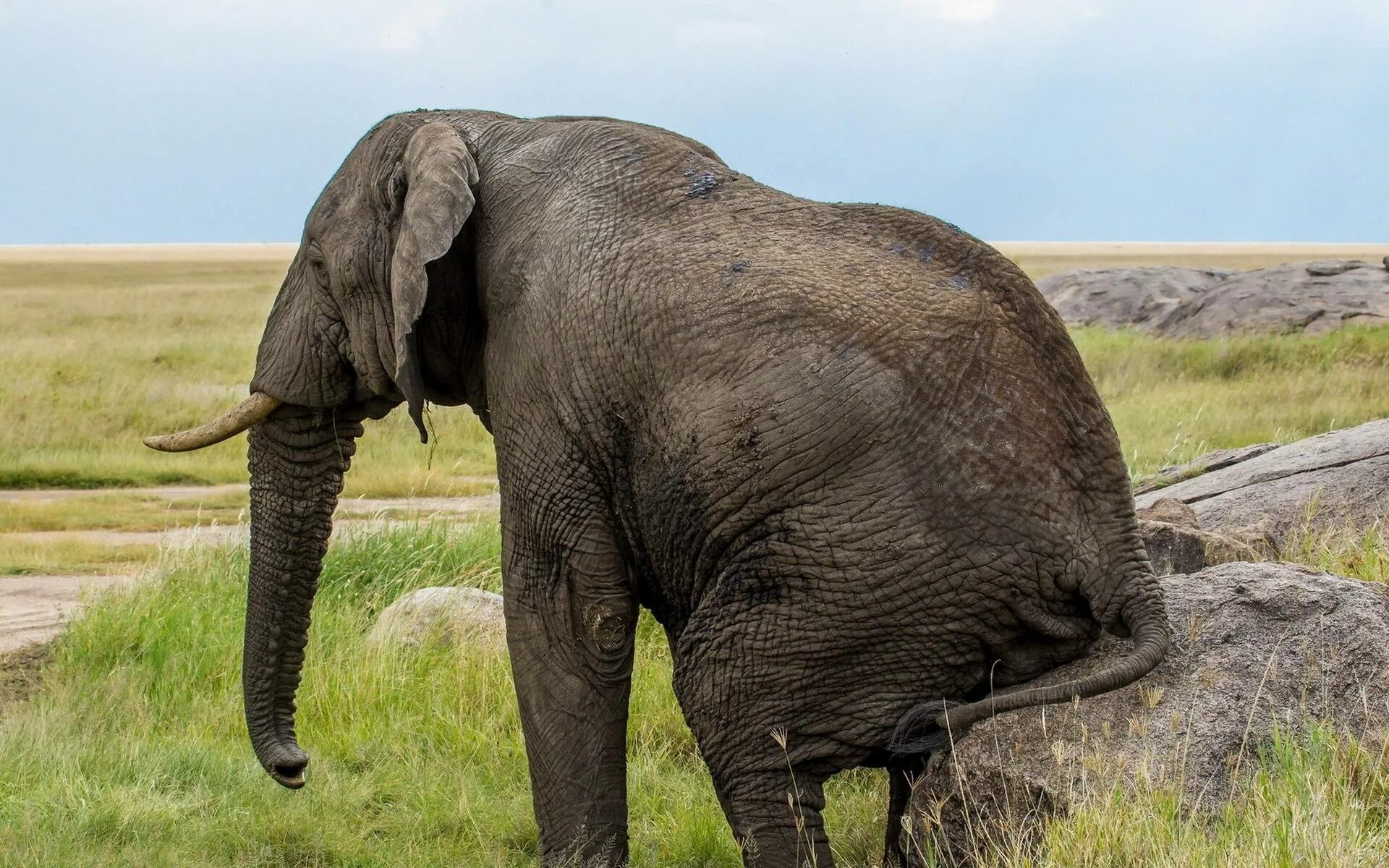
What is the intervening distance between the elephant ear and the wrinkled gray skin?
1cm

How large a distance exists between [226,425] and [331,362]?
0.48m

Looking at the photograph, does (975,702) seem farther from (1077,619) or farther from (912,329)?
(912,329)

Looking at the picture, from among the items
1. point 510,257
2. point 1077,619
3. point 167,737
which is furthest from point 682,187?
point 167,737

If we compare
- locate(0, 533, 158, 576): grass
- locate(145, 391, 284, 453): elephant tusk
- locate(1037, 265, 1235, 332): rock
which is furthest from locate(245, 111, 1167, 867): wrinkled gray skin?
locate(1037, 265, 1235, 332): rock

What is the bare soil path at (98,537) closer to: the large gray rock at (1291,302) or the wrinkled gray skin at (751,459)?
Result: the wrinkled gray skin at (751,459)

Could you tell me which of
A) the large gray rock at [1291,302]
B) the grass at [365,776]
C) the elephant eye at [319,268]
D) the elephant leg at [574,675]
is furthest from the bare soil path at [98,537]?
the large gray rock at [1291,302]

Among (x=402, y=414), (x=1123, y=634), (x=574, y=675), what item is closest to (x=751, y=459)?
(x=574, y=675)

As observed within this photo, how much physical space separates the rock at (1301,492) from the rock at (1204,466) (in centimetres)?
88

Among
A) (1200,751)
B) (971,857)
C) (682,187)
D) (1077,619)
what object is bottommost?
(971,857)

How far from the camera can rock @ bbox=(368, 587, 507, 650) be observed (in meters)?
8.09

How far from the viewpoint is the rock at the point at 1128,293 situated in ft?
84.9

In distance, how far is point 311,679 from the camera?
7758 mm

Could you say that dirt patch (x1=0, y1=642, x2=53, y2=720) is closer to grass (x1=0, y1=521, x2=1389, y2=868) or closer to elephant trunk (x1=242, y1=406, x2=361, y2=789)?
grass (x1=0, y1=521, x2=1389, y2=868)

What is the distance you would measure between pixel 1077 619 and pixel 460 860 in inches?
A: 103
